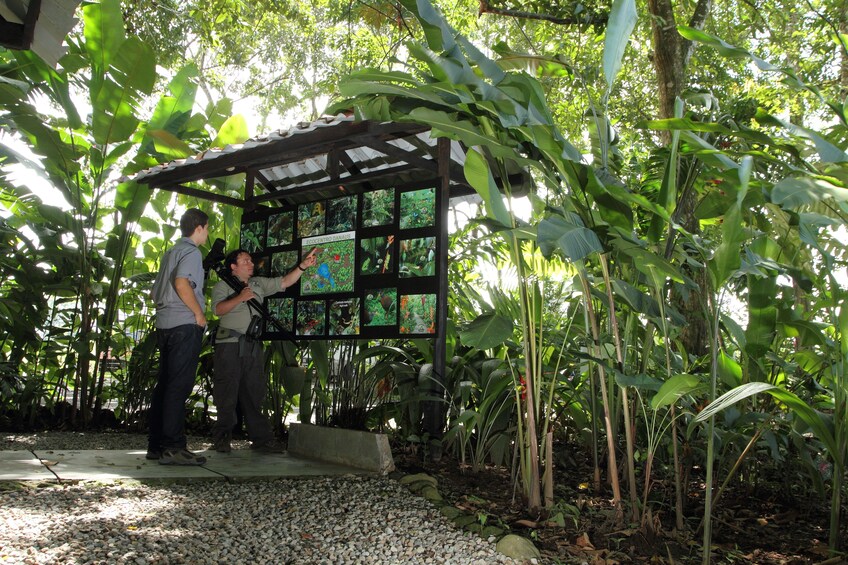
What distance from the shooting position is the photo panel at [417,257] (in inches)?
196

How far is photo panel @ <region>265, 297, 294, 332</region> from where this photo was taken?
5.82 metres

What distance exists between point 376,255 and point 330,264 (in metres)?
0.51

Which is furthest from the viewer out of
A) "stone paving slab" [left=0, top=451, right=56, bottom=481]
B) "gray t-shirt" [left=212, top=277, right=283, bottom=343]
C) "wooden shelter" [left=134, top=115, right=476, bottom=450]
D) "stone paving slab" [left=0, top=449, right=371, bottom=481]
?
"gray t-shirt" [left=212, top=277, right=283, bottom=343]

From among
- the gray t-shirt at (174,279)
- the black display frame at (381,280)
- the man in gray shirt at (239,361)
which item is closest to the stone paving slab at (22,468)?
the gray t-shirt at (174,279)

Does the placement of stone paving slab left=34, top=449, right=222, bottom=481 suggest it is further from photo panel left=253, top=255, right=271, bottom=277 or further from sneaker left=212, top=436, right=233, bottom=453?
photo panel left=253, top=255, right=271, bottom=277

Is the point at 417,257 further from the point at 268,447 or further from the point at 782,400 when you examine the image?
the point at 782,400

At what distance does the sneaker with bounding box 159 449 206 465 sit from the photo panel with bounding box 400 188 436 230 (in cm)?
217

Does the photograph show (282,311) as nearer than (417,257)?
No

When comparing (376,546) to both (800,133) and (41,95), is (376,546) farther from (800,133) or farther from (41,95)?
(41,95)

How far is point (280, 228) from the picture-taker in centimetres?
600

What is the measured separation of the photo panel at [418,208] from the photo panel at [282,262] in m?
1.19

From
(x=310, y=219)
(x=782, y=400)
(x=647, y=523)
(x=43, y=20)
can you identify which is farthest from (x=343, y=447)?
(x=43, y=20)

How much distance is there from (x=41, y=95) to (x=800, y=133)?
22.3 ft

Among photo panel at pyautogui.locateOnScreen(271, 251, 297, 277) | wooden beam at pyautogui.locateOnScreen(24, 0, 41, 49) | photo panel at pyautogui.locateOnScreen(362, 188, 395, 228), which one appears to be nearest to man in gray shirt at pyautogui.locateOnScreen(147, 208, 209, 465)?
photo panel at pyautogui.locateOnScreen(271, 251, 297, 277)
